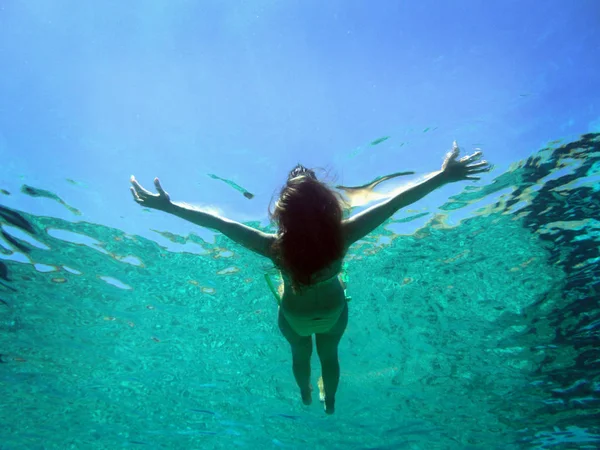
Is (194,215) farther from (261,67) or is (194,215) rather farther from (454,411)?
(454,411)

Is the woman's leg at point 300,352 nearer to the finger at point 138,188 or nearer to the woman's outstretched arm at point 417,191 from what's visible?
the woman's outstretched arm at point 417,191

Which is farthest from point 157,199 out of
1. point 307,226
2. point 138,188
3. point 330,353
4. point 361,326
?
point 361,326

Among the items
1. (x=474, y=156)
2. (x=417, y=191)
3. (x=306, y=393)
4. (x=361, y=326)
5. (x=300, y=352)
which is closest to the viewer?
(x=417, y=191)

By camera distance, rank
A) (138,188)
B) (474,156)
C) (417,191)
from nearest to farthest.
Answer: (417,191) < (474,156) < (138,188)

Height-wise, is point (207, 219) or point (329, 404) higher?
point (207, 219)

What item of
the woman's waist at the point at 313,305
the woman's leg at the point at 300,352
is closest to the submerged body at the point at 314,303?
the woman's waist at the point at 313,305

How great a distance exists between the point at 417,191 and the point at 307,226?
1.25m

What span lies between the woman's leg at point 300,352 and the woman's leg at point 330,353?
203 mm

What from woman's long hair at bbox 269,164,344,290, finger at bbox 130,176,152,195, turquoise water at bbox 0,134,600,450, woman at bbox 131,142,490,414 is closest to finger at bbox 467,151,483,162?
woman at bbox 131,142,490,414

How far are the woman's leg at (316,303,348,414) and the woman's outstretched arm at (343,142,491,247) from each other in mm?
1965

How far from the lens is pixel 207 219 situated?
167 inches

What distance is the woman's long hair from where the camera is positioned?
13.0ft

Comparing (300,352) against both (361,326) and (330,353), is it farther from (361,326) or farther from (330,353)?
(361,326)

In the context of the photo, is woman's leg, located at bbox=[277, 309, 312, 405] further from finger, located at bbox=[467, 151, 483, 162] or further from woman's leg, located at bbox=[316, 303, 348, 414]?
finger, located at bbox=[467, 151, 483, 162]
